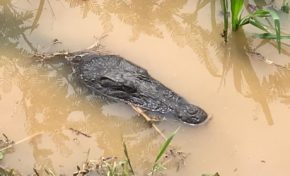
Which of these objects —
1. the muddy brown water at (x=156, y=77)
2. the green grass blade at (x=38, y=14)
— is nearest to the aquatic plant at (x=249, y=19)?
the muddy brown water at (x=156, y=77)

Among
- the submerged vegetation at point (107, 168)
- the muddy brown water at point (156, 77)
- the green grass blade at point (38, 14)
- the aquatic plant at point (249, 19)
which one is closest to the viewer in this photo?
the submerged vegetation at point (107, 168)

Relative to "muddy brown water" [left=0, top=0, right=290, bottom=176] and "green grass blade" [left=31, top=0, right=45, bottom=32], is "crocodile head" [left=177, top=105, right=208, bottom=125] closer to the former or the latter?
"muddy brown water" [left=0, top=0, right=290, bottom=176]

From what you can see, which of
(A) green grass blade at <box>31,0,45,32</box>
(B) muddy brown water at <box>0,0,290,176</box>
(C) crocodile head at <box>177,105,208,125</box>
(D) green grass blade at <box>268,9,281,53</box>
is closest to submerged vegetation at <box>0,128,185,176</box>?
(B) muddy brown water at <box>0,0,290,176</box>

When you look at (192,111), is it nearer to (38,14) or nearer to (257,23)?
(257,23)

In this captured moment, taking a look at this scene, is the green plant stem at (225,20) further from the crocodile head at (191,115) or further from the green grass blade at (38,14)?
the green grass blade at (38,14)

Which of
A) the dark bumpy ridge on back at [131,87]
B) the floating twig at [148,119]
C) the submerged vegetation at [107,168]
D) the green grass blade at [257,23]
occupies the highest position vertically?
the green grass blade at [257,23]

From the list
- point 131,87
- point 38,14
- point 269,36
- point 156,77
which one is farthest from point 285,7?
point 38,14
